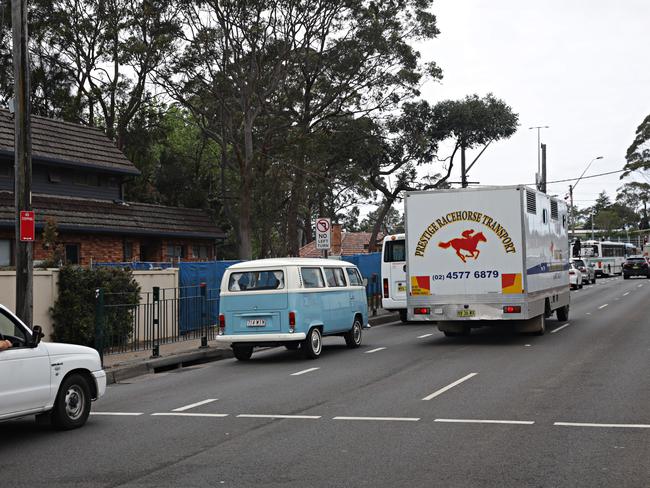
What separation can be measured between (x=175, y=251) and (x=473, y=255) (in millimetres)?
23248

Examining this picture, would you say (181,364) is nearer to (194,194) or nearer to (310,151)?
(310,151)

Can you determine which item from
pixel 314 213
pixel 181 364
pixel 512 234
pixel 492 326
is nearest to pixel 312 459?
pixel 181 364

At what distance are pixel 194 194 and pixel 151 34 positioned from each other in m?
10.2

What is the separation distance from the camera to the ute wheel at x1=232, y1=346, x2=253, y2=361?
17391 millimetres

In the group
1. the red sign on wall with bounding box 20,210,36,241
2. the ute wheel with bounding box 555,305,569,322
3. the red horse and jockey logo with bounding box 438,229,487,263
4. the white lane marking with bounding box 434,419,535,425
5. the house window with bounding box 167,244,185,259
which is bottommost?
the white lane marking with bounding box 434,419,535,425

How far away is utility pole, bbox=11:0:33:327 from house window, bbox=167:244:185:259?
23091 millimetres

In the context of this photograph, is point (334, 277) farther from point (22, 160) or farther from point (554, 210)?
point (554, 210)

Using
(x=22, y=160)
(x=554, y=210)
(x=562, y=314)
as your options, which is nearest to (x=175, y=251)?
(x=562, y=314)

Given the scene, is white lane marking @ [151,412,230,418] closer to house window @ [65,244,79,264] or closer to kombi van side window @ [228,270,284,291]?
kombi van side window @ [228,270,284,291]

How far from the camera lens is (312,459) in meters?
7.93

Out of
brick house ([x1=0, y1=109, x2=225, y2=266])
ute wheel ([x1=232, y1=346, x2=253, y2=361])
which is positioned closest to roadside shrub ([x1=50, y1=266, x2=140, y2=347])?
ute wheel ([x1=232, y1=346, x2=253, y2=361])

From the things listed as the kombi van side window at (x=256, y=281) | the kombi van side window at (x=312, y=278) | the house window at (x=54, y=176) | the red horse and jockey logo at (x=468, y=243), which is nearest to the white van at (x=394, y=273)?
the red horse and jockey logo at (x=468, y=243)

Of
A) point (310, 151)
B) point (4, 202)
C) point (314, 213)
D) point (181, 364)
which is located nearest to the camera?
point (181, 364)

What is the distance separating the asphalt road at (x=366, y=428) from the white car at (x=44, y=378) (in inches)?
12.7
